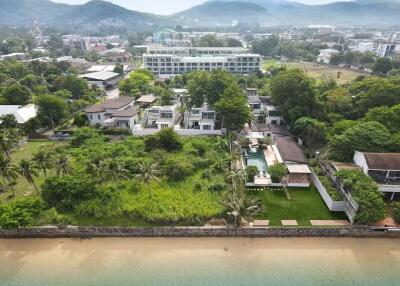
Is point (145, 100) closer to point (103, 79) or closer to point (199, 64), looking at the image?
point (103, 79)

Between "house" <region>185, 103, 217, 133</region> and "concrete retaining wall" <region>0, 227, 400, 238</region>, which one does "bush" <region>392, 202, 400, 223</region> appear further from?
"house" <region>185, 103, 217, 133</region>

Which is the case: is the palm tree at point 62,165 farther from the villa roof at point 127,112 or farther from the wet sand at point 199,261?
the villa roof at point 127,112

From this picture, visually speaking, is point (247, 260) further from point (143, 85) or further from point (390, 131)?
point (143, 85)

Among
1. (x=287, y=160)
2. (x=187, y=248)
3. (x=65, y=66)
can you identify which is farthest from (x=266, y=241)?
(x=65, y=66)

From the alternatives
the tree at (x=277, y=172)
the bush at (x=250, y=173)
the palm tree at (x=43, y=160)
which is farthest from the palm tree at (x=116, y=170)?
the tree at (x=277, y=172)

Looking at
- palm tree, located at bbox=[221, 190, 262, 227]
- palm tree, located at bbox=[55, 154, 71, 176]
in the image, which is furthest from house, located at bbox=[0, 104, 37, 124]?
palm tree, located at bbox=[221, 190, 262, 227]

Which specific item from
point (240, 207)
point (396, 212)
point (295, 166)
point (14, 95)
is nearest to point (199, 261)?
point (240, 207)
